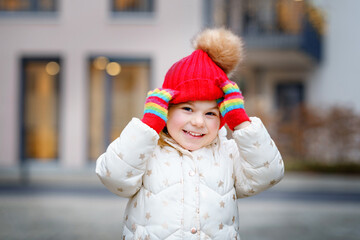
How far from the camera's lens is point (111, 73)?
14914 millimetres

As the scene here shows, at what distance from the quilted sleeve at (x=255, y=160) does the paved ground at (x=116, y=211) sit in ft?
12.5

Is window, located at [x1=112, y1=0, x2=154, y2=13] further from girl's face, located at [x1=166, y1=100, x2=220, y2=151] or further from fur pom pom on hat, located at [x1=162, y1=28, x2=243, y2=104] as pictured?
girl's face, located at [x1=166, y1=100, x2=220, y2=151]

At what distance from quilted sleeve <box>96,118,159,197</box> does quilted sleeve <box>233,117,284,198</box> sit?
0.42 metres

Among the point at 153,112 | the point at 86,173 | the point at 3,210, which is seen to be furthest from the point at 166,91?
the point at 86,173

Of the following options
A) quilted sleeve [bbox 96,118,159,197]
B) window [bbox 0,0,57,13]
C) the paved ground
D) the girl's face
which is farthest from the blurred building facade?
quilted sleeve [bbox 96,118,159,197]

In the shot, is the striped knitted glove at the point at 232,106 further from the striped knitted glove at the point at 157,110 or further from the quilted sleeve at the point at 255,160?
the striped knitted glove at the point at 157,110

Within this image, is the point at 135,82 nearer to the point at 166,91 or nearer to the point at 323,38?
the point at 323,38

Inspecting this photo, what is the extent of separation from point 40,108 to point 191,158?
12.9 m

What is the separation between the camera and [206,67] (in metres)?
2.62

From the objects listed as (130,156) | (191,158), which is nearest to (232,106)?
(191,158)

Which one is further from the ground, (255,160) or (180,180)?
(255,160)

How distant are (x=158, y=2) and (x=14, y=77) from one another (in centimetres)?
441

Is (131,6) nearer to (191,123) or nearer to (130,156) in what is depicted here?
(191,123)

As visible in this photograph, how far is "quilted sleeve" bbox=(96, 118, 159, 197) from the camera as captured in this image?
2.48 metres
